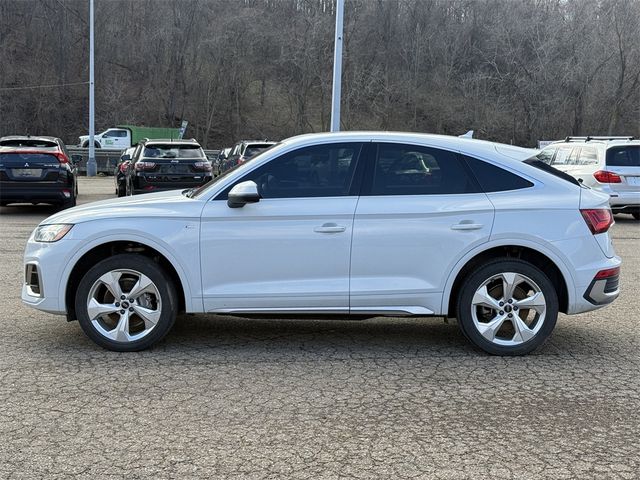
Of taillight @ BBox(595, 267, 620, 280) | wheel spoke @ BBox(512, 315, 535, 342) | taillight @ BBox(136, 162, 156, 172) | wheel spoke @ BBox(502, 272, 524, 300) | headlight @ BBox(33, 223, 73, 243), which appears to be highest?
headlight @ BBox(33, 223, 73, 243)

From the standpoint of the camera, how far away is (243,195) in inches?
213

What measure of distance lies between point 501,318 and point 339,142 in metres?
1.83

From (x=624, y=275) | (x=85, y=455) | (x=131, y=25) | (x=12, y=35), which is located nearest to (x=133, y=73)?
(x=131, y=25)

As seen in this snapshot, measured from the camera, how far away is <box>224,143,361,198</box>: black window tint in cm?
564

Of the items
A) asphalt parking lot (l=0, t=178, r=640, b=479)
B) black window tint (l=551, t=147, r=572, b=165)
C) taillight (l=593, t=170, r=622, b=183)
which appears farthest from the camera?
black window tint (l=551, t=147, r=572, b=165)

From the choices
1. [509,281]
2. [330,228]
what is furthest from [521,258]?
[330,228]

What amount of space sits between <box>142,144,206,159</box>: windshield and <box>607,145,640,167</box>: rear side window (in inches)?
360

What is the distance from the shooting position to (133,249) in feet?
19.2

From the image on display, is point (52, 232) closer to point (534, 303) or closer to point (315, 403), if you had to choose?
point (315, 403)

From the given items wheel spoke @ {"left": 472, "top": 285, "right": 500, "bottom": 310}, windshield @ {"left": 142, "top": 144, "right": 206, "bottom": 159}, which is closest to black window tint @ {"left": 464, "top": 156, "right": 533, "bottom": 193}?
wheel spoke @ {"left": 472, "top": 285, "right": 500, "bottom": 310}

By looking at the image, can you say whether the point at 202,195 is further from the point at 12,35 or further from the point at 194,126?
the point at 12,35

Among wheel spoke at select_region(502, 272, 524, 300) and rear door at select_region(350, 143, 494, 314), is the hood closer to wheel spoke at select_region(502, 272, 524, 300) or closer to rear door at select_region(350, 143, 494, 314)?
rear door at select_region(350, 143, 494, 314)

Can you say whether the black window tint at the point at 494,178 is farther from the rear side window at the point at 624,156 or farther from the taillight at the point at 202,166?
the taillight at the point at 202,166

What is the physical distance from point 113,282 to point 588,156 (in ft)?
43.0
